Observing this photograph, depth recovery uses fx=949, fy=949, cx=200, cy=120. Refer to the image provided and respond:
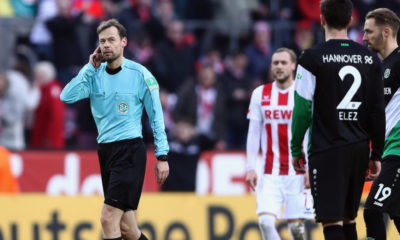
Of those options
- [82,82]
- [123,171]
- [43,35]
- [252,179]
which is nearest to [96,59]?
[82,82]

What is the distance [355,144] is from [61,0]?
9785mm

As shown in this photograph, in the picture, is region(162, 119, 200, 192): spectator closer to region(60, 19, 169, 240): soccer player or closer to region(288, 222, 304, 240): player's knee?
region(288, 222, 304, 240): player's knee

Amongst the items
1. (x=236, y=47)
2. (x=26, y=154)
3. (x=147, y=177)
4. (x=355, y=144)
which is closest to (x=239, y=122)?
(x=236, y=47)

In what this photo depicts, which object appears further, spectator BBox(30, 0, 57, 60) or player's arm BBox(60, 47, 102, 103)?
spectator BBox(30, 0, 57, 60)

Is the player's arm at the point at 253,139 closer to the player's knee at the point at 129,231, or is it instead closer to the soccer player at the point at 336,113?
the player's knee at the point at 129,231

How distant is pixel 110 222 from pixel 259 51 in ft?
29.8

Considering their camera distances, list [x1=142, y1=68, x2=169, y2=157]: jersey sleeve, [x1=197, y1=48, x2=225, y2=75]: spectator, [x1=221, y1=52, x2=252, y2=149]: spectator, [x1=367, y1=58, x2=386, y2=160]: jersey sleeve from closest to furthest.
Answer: [x1=367, y1=58, x2=386, y2=160]: jersey sleeve → [x1=142, y1=68, x2=169, y2=157]: jersey sleeve → [x1=221, y1=52, x2=252, y2=149]: spectator → [x1=197, y1=48, x2=225, y2=75]: spectator

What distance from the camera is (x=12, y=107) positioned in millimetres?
16016

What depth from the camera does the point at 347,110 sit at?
769 cm

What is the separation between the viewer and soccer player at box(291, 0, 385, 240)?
762cm

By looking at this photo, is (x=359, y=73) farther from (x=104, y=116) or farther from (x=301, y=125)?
(x=104, y=116)

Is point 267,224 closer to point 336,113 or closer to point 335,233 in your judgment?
point 335,233

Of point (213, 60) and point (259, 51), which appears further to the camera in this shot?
point (259, 51)

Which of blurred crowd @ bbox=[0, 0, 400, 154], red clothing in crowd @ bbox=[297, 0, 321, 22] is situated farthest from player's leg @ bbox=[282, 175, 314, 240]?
red clothing in crowd @ bbox=[297, 0, 321, 22]
